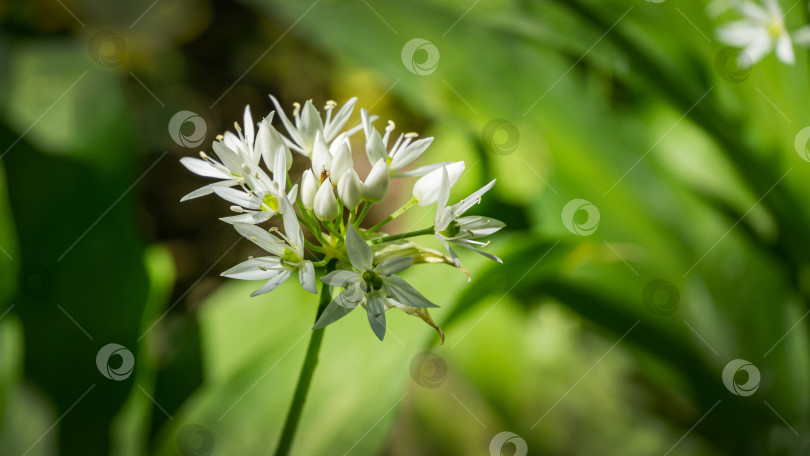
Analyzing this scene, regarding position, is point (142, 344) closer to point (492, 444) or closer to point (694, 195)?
point (492, 444)

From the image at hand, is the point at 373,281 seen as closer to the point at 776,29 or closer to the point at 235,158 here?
the point at 235,158

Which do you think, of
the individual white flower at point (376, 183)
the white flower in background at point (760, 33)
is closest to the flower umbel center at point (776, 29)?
the white flower in background at point (760, 33)

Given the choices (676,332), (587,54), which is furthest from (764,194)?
(587,54)

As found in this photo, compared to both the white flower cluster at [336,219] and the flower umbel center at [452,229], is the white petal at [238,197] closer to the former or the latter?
the white flower cluster at [336,219]

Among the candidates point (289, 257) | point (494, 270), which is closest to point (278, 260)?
point (289, 257)

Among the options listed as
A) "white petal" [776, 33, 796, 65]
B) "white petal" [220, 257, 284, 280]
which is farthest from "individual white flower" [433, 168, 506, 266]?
"white petal" [776, 33, 796, 65]

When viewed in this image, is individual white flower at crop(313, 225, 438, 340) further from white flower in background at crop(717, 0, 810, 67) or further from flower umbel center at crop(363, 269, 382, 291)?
white flower in background at crop(717, 0, 810, 67)
